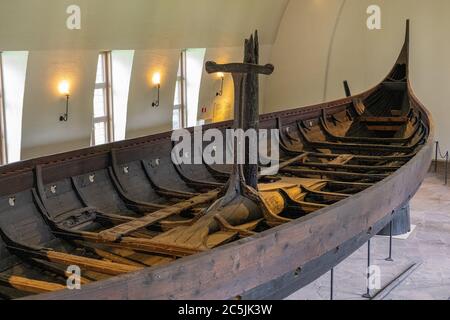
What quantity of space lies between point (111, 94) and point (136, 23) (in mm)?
1474

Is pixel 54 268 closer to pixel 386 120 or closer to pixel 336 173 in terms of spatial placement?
pixel 336 173

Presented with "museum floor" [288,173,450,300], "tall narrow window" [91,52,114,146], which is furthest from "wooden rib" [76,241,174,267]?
"tall narrow window" [91,52,114,146]

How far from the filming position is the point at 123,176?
580 cm

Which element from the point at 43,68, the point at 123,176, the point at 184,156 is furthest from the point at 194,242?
the point at 43,68

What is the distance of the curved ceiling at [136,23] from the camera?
368 inches

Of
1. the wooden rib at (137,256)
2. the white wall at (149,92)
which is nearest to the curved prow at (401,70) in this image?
the white wall at (149,92)

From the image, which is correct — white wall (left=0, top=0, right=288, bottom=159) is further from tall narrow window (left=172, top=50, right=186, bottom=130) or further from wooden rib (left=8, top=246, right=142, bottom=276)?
wooden rib (left=8, top=246, right=142, bottom=276)

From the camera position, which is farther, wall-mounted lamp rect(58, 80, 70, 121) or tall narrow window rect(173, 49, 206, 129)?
tall narrow window rect(173, 49, 206, 129)

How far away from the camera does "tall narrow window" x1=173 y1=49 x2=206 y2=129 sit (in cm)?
1430

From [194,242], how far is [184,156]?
2.50 meters

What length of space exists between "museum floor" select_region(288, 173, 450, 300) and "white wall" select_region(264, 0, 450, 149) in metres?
5.39

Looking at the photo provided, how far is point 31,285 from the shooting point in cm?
336

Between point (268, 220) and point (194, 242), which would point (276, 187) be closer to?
point (268, 220)

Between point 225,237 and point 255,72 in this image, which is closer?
point 225,237
